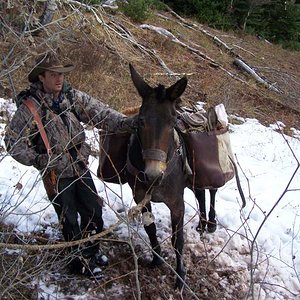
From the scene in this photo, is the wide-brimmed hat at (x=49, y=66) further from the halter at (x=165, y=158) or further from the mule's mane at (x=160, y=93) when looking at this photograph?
the halter at (x=165, y=158)

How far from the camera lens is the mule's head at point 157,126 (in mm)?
3549

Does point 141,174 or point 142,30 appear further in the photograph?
point 142,30

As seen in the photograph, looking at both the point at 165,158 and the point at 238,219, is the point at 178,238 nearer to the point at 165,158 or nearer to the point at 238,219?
the point at 165,158

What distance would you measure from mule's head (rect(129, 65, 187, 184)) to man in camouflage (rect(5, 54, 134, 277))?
11.4 inches

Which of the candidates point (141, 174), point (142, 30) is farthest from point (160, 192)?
point (142, 30)

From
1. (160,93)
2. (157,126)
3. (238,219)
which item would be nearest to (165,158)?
(157,126)

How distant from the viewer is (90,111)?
13.2 feet

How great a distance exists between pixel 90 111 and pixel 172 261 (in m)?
1.93

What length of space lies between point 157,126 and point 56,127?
2.85ft

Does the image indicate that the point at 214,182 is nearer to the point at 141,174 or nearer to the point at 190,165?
the point at 190,165

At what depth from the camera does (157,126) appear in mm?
3600

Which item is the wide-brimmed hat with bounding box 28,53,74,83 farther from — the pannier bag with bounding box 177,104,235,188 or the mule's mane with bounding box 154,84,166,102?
the pannier bag with bounding box 177,104,235,188

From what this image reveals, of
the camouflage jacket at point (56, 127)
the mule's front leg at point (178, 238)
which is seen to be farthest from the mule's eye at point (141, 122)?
the mule's front leg at point (178, 238)

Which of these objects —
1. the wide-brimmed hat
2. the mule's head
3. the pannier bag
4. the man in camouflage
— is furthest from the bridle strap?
the wide-brimmed hat
